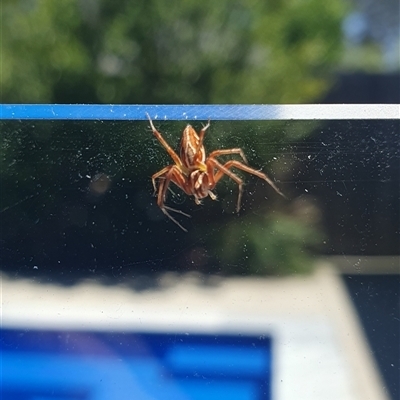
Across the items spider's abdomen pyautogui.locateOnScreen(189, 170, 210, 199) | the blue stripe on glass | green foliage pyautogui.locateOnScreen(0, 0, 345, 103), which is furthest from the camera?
green foliage pyautogui.locateOnScreen(0, 0, 345, 103)

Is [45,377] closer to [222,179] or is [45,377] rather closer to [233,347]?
[233,347]

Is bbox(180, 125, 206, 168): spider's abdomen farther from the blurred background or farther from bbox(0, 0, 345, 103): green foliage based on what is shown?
bbox(0, 0, 345, 103): green foliage

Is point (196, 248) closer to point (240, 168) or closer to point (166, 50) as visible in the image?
point (240, 168)

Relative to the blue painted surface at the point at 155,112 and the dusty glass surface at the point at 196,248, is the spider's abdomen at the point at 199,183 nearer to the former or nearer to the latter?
the dusty glass surface at the point at 196,248

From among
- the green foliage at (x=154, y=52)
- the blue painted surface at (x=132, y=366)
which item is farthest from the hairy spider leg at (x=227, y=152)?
the green foliage at (x=154, y=52)

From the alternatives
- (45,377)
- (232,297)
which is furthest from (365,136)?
(45,377)

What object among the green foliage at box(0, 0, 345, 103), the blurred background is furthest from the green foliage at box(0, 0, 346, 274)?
the blurred background
